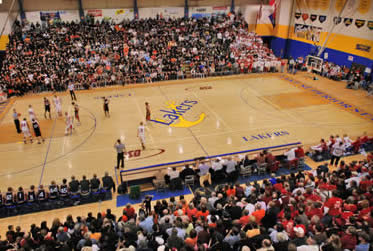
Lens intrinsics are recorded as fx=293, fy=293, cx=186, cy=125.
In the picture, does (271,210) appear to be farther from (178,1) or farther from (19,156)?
(178,1)

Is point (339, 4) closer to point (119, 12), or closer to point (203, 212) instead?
point (119, 12)

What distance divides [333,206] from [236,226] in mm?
3541

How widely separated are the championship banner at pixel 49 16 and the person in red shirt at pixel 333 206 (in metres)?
37.5

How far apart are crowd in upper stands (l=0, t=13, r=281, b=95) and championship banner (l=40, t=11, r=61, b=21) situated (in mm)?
1033

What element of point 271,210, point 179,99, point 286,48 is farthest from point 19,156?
point 286,48

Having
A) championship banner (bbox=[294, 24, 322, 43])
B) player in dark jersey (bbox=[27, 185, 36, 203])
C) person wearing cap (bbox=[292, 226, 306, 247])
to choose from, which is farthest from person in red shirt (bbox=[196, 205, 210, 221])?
championship banner (bbox=[294, 24, 322, 43])

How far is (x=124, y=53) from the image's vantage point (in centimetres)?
3381

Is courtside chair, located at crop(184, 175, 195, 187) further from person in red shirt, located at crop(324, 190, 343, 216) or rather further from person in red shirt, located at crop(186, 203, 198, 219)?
person in red shirt, located at crop(324, 190, 343, 216)

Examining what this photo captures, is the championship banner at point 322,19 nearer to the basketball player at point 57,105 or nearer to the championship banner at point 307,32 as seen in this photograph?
the championship banner at point 307,32

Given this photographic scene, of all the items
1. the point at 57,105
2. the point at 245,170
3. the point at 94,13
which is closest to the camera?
the point at 245,170

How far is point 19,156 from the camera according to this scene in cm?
1723

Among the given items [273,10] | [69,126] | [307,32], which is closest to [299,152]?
[69,126]

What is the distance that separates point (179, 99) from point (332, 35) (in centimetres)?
2051

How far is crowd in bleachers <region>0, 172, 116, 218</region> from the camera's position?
1227 centimetres
